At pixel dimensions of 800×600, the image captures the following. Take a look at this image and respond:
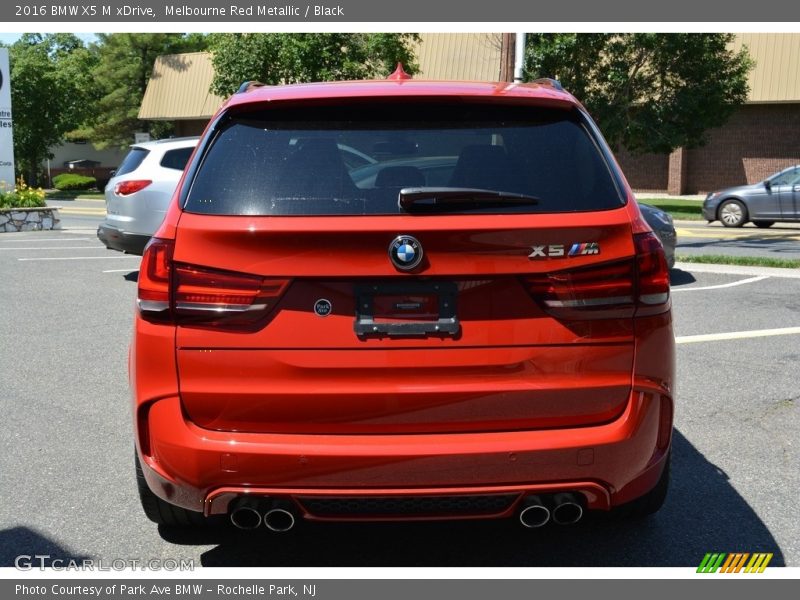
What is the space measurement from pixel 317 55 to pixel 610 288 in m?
28.0

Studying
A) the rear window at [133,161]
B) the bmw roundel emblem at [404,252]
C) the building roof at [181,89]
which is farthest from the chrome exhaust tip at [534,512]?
the building roof at [181,89]

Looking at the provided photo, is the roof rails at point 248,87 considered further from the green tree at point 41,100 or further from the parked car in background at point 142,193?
the green tree at point 41,100

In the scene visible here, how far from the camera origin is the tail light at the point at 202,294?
3141 millimetres

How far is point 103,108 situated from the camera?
54.3 metres

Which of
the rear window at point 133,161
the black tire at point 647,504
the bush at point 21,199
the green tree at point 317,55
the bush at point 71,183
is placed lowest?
the bush at point 71,183

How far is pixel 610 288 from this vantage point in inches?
127

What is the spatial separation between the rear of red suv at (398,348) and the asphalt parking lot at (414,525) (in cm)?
67

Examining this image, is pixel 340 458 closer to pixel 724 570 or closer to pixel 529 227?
pixel 529 227

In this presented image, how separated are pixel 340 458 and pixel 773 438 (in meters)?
3.21

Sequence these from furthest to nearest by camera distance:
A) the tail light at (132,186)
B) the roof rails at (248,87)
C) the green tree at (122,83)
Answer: the green tree at (122,83) < the tail light at (132,186) < the roof rails at (248,87)

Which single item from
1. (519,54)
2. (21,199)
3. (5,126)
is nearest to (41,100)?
(5,126)

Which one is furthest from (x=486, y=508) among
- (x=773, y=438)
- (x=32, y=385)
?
(x=32, y=385)

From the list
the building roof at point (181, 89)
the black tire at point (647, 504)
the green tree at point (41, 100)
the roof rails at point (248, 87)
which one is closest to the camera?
the black tire at point (647, 504)

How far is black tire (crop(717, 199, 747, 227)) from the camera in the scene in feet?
70.6
